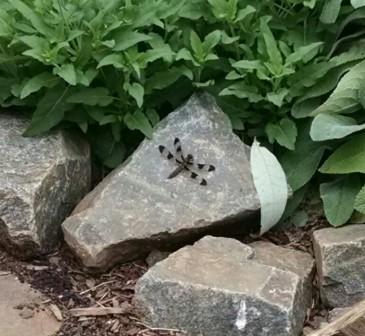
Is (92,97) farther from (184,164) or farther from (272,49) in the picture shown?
(272,49)

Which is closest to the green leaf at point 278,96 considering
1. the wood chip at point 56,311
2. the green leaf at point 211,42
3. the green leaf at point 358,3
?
the green leaf at point 211,42

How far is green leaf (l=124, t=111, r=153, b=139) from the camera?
4.16m

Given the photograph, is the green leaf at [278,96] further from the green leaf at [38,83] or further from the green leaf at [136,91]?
the green leaf at [38,83]

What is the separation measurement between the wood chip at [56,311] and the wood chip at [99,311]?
0.15 ft

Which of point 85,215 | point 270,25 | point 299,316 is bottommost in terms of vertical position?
point 299,316

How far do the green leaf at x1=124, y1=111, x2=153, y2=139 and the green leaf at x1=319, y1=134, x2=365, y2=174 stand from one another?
2.27 ft

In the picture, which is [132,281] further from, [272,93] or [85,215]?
[272,93]

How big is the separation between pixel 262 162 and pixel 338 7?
0.73 m

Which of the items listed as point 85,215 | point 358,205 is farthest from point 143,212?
point 358,205

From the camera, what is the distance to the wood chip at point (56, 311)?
372cm

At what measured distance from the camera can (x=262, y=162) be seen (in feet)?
13.6

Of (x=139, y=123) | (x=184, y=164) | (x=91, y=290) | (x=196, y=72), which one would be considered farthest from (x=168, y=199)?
(x=196, y=72)

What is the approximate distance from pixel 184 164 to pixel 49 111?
0.57 metres

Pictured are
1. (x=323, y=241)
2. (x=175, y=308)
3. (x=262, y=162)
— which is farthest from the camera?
(x=262, y=162)
